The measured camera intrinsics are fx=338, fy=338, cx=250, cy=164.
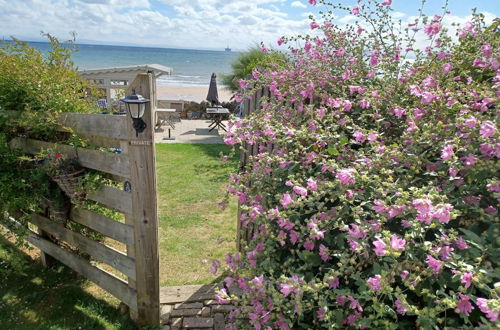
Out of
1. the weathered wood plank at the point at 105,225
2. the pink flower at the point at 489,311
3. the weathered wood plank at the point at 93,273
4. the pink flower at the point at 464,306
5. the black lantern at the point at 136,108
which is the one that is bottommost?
the weathered wood plank at the point at 93,273

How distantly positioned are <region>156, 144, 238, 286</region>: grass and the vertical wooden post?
0.46 meters

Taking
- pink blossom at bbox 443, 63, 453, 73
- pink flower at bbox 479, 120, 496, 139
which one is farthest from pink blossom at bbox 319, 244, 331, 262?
pink blossom at bbox 443, 63, 453, 73

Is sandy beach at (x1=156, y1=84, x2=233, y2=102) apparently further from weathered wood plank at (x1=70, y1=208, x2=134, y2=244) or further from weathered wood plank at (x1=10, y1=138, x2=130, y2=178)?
weathered wood plank at (x1=70, y1=208, x2=134, y2=244)

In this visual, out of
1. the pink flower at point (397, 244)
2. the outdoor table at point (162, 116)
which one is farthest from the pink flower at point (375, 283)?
the outdoor table at point (162, 116)

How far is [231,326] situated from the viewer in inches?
78.5

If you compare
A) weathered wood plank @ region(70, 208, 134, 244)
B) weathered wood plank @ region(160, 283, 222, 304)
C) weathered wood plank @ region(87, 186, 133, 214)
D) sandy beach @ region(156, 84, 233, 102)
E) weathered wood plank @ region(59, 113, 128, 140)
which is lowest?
sandy beach @ region(156, 84, 233, 102)

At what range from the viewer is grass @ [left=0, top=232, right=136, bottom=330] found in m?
2.82

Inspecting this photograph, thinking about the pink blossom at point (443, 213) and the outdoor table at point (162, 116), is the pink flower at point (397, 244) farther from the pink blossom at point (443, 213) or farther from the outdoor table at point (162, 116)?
the outdoor table at point (162, 116)

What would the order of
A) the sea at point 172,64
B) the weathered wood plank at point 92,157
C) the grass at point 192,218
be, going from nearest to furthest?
the weathered wood plank at point 92,157
the grass at point 192,218
the sea at point 172,64

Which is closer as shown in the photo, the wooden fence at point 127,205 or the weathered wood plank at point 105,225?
the wooden fence at point 127,205

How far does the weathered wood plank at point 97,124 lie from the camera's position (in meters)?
2.50

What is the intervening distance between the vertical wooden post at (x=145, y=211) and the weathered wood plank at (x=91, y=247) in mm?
143

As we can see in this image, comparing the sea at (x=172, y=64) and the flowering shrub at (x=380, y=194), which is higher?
the flowering shrub at (x=380, y=194)

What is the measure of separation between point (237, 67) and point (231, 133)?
14.0 m
